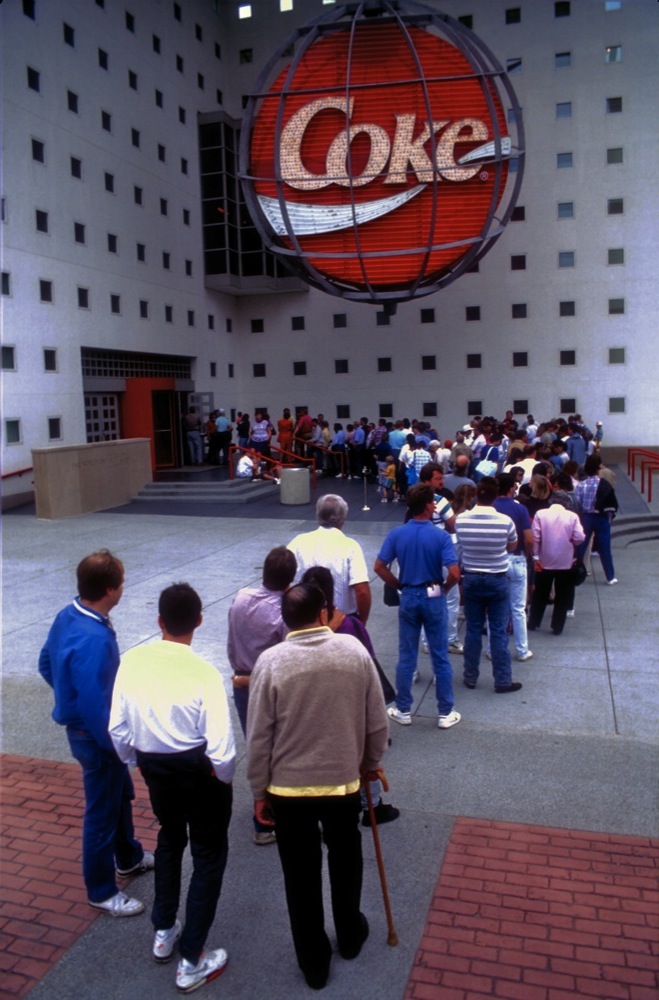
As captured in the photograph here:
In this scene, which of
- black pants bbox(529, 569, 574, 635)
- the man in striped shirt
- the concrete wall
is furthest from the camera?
the concrete wall

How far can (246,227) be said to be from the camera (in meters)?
30.6

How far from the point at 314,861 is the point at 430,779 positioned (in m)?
2.13

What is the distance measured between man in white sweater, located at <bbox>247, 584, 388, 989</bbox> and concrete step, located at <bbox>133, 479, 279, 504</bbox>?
1644 centimetres

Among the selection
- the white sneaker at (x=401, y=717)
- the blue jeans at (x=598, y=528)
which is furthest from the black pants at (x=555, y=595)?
the white sneaker at (x=401, y=717)

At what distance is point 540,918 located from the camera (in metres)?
3.87

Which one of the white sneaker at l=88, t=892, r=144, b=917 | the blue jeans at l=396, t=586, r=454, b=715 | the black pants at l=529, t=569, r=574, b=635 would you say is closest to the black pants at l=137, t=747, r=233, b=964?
the white sneaker at l=88, t=892, r=144, b=917

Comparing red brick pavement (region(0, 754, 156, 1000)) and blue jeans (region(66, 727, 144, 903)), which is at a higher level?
blue jeans (region(66, 727, 144, 903))

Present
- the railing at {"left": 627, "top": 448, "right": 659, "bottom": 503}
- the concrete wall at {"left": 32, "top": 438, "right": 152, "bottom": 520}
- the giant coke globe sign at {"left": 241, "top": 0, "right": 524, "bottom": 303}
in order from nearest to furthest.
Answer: the giant coke globe sign at {"left": 241, "top": 0, "right": 524, "bottom": 303} < the concrete wall at {"left": 32, "top": 438, "right": 152, "bottom": 520} < the railing at {"left": 627, "top": 448, "right": 659, "bottom": 503}

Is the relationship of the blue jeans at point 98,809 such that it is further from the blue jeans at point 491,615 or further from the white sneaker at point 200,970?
the blue jeans at point 491,615

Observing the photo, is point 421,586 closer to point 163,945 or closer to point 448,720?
point 448,720

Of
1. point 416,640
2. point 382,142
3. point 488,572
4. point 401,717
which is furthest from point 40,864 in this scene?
point 382,142

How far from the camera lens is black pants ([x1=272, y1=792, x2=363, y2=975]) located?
3.39m

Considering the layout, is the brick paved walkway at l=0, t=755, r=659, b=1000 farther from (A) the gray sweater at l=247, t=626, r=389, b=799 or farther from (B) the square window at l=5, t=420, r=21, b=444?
(B) the square window at l=5, t=420, r=21, b=444

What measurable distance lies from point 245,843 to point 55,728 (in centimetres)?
246
